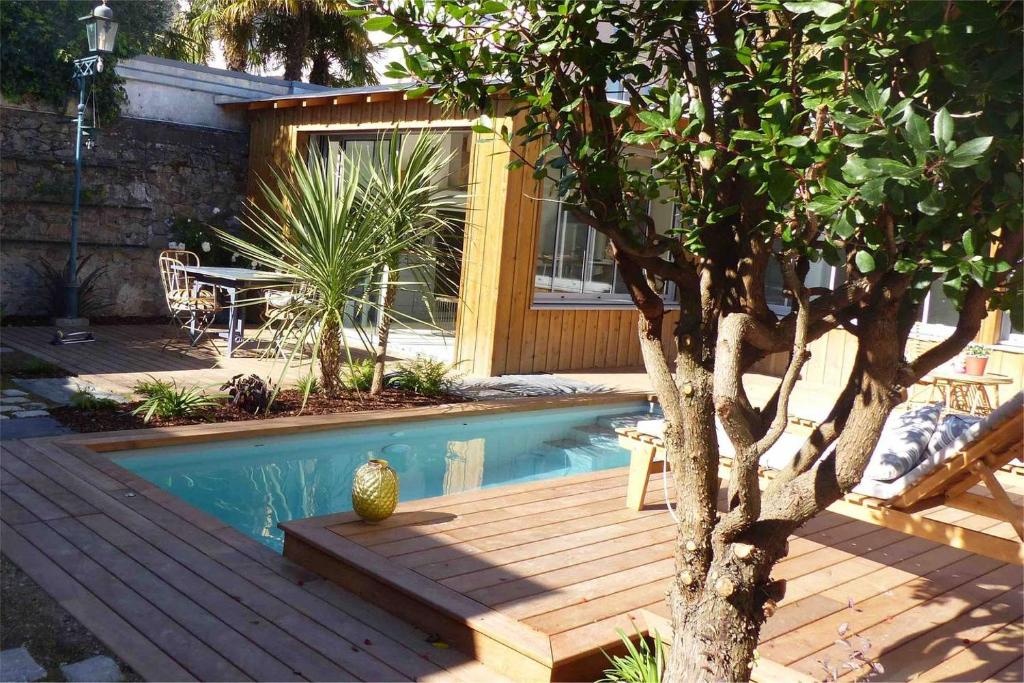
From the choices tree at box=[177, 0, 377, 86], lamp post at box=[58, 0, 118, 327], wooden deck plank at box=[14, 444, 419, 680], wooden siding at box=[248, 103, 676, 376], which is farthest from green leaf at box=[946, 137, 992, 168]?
tree at box=[177, 0, 377, 86]

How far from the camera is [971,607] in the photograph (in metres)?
3.47

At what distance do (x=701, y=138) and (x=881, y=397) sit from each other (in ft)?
2.45

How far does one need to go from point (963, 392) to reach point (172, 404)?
6459mm

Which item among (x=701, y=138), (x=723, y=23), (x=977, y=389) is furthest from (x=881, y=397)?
(x=977, y=389)

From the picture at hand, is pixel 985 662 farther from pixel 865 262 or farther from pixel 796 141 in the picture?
pixel 796 141

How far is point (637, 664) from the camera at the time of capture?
8.89ft

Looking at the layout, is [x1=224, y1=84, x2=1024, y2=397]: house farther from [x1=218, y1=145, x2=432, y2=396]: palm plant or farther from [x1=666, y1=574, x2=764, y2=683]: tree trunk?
[x1=666, y1=574, x2=764, y2=683]: tree trunk

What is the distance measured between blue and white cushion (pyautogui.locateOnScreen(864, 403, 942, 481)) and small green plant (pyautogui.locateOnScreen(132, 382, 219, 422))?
4237 millimetres

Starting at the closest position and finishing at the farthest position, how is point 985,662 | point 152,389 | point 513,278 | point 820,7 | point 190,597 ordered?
1. point 820,7
2. point 985,662
3. point 190,597
4. point 152,389
5. point 513,278

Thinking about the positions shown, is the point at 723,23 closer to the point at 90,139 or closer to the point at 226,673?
the point at 226,673

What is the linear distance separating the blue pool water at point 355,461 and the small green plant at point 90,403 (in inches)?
31.5

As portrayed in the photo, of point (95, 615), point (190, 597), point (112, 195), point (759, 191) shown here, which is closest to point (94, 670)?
point (95, 615)

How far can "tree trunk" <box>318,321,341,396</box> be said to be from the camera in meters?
6.53

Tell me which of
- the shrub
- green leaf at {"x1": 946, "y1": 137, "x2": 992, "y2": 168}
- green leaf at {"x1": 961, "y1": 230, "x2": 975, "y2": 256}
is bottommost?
the shrub
